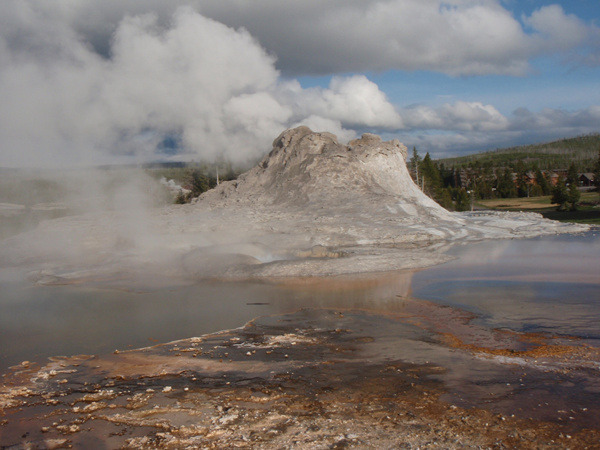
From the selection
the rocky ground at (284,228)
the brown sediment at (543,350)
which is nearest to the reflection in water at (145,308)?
the rocky ground at (284,228)

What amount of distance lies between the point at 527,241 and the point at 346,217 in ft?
29.5

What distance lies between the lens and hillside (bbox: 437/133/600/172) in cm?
9381

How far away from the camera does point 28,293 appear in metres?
13.8

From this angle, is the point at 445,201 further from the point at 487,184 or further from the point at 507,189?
the point at 487,184

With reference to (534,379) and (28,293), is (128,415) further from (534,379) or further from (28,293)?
(28,293)

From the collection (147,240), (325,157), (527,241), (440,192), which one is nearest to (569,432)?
(147,240)

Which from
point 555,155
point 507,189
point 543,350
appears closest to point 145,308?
point 543,350

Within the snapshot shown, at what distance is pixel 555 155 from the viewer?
368 feet

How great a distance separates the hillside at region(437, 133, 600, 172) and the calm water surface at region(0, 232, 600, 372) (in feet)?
251

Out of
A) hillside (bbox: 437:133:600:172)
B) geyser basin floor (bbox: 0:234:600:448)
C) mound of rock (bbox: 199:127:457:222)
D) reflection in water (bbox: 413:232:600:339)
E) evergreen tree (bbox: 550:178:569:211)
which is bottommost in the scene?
reflection in water (bbox: 413:232:600:339)

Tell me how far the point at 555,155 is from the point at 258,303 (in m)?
118

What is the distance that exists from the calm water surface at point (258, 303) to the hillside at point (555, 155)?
76.4 m

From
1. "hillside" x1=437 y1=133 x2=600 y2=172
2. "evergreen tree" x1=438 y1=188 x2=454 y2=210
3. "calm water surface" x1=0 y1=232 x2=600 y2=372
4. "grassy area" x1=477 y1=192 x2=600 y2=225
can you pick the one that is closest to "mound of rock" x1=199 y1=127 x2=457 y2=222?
"calm water surface" x1=0 y1=232 x2=600 y2=372

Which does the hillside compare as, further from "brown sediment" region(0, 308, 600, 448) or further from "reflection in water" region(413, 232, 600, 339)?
"brown sediment" region(0, 308, 600, 448)
